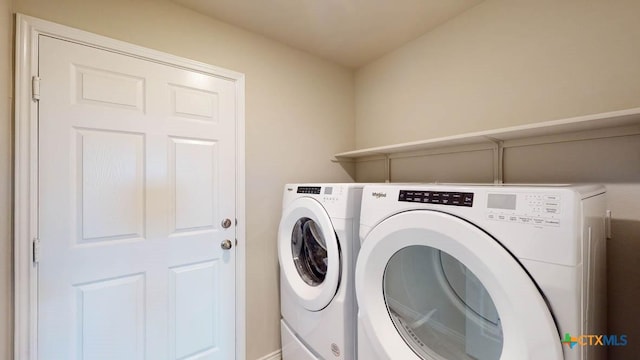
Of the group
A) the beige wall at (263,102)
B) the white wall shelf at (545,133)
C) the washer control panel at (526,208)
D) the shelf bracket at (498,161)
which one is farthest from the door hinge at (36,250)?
the shelf bracket at (498,161)

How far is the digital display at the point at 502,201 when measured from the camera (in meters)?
0.69

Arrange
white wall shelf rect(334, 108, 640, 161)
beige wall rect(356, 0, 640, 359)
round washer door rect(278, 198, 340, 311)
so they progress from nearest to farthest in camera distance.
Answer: white wall shelf rect(334, 108, 640, 161)
beige wall rect(356, 0, 640, 359)
round washer door rect(278, 198, 340, 311)

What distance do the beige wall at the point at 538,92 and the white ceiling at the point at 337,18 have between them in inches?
5.2

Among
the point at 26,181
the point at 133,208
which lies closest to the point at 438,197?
the point at 133,208

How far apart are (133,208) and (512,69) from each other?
2127 mm

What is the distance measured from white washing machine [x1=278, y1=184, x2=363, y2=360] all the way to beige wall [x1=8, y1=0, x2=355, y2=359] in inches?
8.1

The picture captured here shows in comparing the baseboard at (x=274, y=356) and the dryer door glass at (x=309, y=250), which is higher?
the dryer door glass at (x=309, y=250)

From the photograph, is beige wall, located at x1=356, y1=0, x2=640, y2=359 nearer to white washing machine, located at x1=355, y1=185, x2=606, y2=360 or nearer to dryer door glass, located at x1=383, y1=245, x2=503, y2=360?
white washing machine, located at x1=355, y1=185, x2=606, y2=360

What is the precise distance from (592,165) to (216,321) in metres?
2.11

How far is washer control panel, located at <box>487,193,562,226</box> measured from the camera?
62cm

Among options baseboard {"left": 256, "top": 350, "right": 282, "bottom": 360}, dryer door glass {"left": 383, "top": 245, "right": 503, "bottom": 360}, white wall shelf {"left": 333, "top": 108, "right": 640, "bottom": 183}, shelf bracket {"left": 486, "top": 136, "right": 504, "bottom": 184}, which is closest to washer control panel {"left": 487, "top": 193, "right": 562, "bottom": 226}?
dryer door glass {"left": 383, "top": 245, "right": 503, "bottom": 360}

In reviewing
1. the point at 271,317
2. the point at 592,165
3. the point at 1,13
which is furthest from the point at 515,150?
the point at 1,13

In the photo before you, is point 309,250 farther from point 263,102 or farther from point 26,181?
point 26,181

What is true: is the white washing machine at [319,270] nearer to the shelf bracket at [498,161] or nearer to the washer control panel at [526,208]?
the washer control panel at [526,208]
